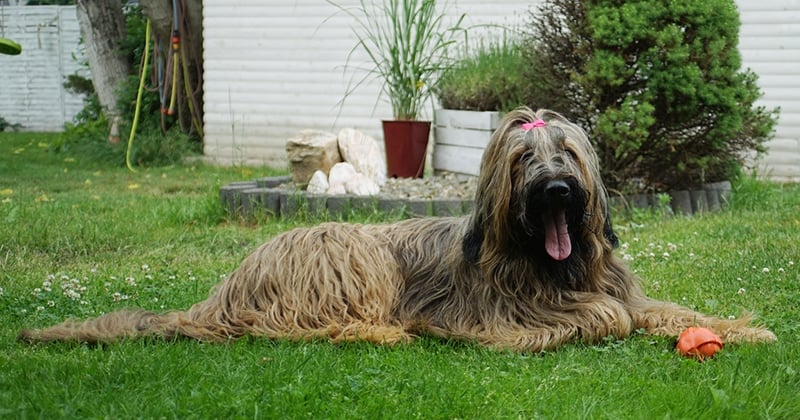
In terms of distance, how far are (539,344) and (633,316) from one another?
1.95ft

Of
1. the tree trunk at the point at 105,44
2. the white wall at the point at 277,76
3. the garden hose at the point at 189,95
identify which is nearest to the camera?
the white wall at the point at 277,76

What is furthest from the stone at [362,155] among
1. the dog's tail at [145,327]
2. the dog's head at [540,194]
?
the dog's head at [540,194]

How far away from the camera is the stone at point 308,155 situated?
33.6 ft

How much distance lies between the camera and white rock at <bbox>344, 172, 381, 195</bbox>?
958 cm

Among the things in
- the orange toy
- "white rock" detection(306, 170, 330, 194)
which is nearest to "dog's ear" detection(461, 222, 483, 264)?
the orange toy

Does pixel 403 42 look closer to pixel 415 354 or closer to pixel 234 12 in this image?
pixel 234 12

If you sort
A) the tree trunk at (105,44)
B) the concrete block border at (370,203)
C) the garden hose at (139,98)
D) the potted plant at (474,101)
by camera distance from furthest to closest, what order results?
the tree trunk at (105,44) < the garden hose at (139,98) < the potted plant at (474,101) < the concrete block border at (370,203)

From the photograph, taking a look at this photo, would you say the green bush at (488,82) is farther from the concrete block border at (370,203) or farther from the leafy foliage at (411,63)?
the concrete block border at (370,203)

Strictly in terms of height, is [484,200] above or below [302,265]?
above

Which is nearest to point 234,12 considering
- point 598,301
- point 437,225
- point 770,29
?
point 770,29

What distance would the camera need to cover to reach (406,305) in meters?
5.38

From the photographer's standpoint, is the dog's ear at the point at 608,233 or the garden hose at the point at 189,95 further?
the garden hose at the point at 189,95

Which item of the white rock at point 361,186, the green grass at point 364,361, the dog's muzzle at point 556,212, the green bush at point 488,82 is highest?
the green bush at point 488,82

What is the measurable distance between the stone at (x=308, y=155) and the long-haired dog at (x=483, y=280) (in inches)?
184
